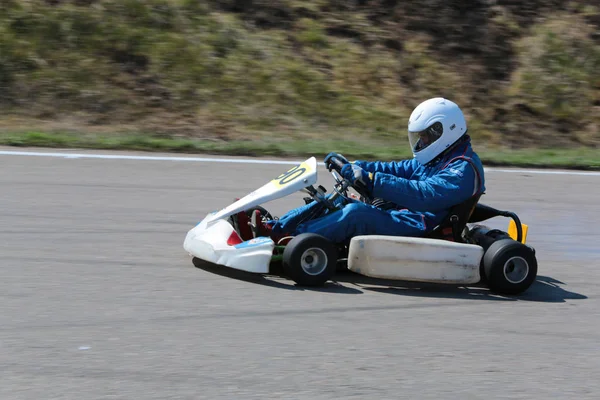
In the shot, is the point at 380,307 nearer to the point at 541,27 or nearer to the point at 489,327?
Result: the point at 489,327

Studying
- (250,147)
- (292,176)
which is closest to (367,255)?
(292,176)

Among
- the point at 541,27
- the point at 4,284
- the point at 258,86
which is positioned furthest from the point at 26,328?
the point at 541,27

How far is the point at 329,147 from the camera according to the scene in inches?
381

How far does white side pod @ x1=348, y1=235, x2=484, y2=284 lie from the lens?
4895mm

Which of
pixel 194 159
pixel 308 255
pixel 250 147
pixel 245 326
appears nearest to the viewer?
pixel 245 326

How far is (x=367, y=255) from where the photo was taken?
4.89 meters

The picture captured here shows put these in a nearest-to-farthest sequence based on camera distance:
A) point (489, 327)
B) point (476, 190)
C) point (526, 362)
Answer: point (526, 362), point (489, 327), point (476, 190)

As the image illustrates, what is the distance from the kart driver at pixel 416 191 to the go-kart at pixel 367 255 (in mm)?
76

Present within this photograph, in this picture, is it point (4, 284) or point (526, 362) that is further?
point (4, 284)

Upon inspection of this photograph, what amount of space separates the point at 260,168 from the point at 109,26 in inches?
194

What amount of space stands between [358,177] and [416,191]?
358 millimetres

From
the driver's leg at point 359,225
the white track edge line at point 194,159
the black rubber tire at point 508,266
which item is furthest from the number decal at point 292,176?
the white track edge line at point 194,159

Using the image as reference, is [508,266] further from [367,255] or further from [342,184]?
[342,184]

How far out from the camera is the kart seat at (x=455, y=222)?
5137mm
